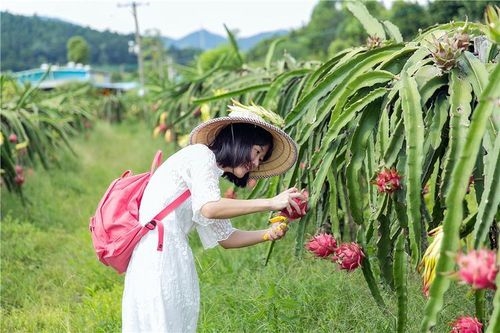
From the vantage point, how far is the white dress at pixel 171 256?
2.08 meters

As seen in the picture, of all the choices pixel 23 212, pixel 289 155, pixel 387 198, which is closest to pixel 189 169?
pixel 289 155

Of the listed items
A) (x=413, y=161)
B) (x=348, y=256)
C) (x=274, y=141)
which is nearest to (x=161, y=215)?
(x=274, y=141)

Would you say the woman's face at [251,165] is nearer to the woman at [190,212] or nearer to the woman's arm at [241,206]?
the woman at [190,212]

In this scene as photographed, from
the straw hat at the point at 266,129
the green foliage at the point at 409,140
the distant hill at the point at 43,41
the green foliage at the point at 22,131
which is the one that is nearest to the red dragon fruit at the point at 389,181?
the green foliage at the point at 409,140

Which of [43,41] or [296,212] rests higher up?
[296,212]

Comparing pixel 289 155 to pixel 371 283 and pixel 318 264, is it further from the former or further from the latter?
pixel 318 264

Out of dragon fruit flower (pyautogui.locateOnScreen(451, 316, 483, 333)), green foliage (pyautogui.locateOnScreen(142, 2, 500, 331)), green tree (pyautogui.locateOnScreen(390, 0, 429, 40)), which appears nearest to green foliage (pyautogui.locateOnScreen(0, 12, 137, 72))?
green tree (pyautogui.locateOnScreen(390, 0, 429, 40))

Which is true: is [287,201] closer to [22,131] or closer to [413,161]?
[413,161]

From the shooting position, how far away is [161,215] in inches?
85.0

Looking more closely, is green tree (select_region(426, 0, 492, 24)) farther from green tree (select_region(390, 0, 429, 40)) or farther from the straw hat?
the straw hat

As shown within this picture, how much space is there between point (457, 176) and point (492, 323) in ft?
1.12

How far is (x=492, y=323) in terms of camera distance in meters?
1.50

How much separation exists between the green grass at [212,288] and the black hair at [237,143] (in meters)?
0.82

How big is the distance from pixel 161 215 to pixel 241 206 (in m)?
0.27
